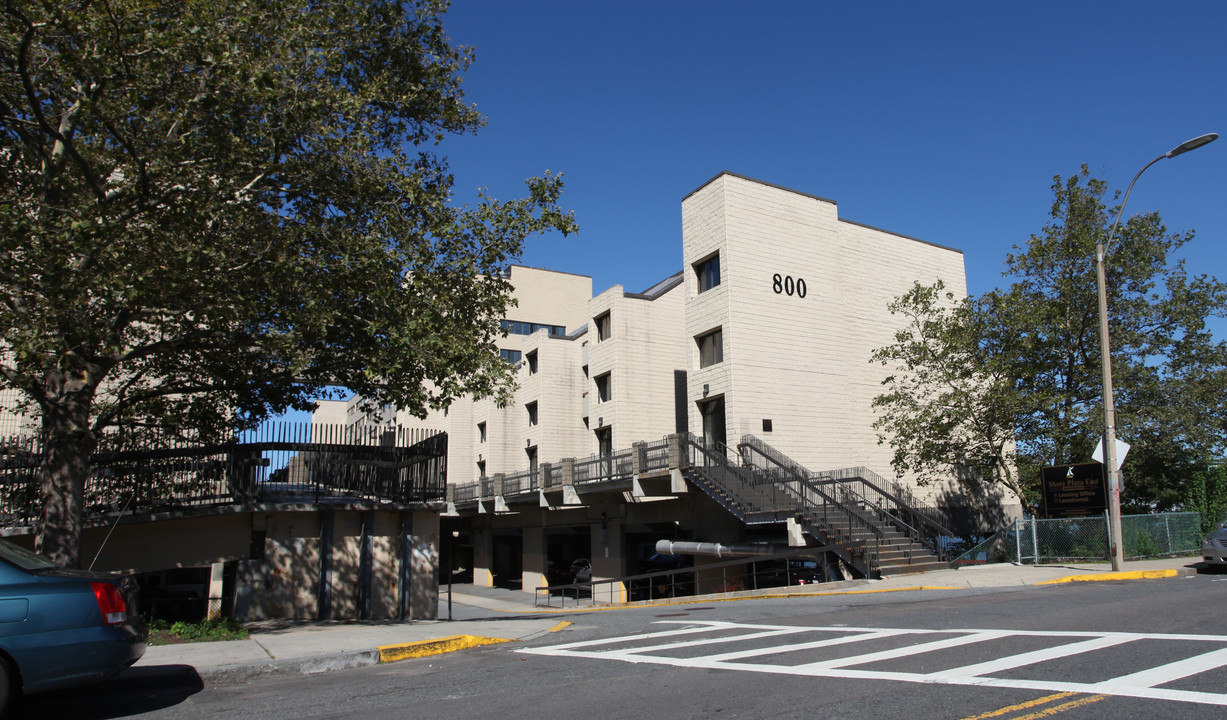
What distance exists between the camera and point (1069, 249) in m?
26.6

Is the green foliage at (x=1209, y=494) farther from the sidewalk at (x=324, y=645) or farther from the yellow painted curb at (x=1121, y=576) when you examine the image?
the sidewalk at (x=324, y=645)

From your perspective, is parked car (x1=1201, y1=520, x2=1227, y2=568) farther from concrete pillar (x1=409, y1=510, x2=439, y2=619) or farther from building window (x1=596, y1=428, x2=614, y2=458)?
building window (x1=596, y1=428, x2=614, y2=458)

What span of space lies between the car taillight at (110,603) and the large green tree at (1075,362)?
24.6m

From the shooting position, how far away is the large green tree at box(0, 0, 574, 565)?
10.2 m

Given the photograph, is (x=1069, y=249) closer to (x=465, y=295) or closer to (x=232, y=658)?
(x=465, y=295)

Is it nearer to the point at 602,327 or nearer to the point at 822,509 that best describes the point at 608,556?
the point at 602,327

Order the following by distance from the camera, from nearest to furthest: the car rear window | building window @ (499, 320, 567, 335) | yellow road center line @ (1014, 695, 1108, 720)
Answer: yellow road center line @ (1014, 695, 1108, 720)
the car rear window
building window @ (499, 320, 567, 335)

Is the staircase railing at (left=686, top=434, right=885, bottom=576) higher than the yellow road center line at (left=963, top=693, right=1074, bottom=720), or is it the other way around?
the staircase railing at (left=686, top=434, right=885, bottom=576)

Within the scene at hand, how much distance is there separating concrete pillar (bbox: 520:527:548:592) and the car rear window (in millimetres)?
34553

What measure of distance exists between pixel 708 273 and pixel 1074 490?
1446cm

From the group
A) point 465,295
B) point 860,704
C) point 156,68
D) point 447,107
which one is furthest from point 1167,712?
point 447,107

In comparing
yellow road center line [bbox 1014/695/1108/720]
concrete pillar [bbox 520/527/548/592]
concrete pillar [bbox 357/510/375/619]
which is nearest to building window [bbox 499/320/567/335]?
concrete pillar [bbox 520/527/548/592]

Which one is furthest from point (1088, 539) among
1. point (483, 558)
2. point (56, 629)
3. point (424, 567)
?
point (483, 558)

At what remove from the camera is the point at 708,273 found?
31875mm
